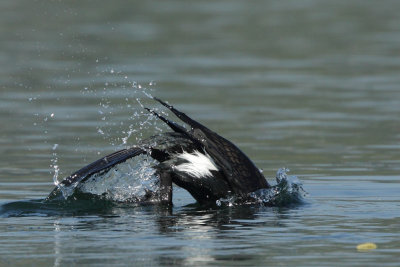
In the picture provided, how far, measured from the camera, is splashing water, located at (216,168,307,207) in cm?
959

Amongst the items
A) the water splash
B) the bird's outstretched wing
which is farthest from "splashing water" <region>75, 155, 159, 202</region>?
the bird's outstretched wing

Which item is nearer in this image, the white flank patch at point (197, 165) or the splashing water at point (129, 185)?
the white flank patch at point (197, 165)

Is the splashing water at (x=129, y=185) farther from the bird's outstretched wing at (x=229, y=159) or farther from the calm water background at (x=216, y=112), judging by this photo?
the bird's outstretched wing at (x=229, y=159)

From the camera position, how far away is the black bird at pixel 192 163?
30.6ft

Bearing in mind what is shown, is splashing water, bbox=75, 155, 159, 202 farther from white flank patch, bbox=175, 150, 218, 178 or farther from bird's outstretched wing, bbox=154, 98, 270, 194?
bird's outstretched wing, bbox=154, 98, 270, 194

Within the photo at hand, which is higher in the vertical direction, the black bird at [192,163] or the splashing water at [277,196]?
the black bird at [192,163]

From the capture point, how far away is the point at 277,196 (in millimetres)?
9711

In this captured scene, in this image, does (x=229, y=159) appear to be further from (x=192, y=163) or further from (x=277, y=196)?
(x=277, y=196)

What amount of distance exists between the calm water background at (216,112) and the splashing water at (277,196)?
0.13 m

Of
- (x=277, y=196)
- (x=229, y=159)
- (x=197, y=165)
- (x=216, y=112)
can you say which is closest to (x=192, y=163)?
(x=197, y=165)

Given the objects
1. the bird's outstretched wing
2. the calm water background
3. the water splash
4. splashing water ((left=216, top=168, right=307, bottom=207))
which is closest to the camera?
the calm water background

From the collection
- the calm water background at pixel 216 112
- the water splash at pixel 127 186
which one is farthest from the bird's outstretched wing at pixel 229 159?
the water splash at pixel 127 186

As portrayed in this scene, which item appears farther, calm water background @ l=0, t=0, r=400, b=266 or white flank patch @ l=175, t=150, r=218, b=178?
white flank patch @ l=175, t=150, r=218, b=178

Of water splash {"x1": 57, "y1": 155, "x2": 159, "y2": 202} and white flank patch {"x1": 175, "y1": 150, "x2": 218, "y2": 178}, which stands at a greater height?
white flank patch {"x1": 175, "y1": 150, "x2": 218, "y2": 178}
